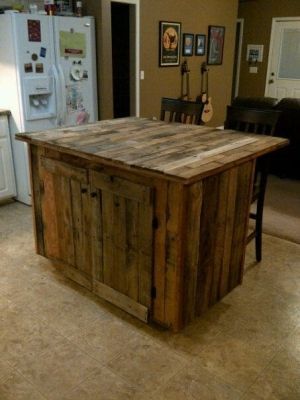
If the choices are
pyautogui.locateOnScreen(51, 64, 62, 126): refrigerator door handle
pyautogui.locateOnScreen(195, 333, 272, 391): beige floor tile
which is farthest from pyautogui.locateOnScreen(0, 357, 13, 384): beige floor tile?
pyautogui.locateOnScreen(51, 64, 62, 126): refrigerator door handle

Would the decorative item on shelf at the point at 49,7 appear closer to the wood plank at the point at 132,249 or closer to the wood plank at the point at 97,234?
the wood plank at the point at 97,234

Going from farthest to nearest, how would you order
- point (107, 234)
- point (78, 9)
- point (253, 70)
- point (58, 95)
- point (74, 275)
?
1. point (253, 70)
2. point (78, 9)
3. point (58, 95)
4. point (74, 275)
5. point (107, 234)

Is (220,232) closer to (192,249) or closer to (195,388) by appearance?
(192,249)

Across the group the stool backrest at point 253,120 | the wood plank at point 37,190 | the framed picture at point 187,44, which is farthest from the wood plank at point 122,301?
the framed picture at point 187,44

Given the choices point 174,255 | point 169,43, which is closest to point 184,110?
point 174,255

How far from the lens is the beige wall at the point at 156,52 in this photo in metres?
4.19

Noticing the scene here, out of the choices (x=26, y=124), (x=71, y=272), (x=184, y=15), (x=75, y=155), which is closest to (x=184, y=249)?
(x=75, y=155)

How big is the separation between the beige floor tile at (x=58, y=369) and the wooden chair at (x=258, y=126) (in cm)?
138

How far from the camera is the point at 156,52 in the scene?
5203 mm

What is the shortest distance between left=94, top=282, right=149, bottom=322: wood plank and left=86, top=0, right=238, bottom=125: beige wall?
250 centimetres

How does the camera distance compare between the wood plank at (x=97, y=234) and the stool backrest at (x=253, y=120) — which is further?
the stool backrest at (x=253, y=120)

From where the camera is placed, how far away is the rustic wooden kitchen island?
192 centimetres

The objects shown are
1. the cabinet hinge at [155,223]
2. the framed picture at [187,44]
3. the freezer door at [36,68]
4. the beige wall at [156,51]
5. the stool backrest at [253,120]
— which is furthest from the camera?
the framed picture at [187,44]

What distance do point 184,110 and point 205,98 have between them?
3403 millimetres
